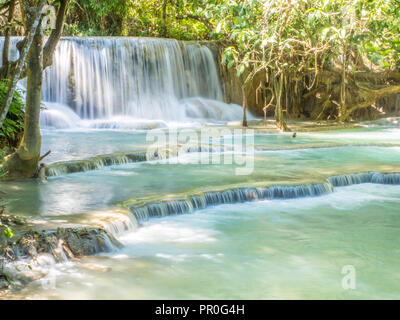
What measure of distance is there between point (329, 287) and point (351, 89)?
1501 cm

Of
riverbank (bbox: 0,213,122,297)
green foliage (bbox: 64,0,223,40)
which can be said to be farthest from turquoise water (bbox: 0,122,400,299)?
green foliage (bbox: 64,0,223,40)

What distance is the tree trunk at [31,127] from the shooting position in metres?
6.56

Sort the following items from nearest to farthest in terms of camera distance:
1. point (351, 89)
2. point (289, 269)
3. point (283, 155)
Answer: point (289, 269), point (283, 155), point (351, 89)

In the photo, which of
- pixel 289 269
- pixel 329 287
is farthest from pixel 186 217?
pixel 329 287

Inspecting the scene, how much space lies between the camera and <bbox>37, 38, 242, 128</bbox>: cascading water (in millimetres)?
16422

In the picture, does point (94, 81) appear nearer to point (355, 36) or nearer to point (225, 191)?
point (355, 36)

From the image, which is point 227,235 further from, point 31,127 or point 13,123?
point 13,123

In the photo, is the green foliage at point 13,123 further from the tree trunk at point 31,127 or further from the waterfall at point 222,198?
the waterfall at point 222,198

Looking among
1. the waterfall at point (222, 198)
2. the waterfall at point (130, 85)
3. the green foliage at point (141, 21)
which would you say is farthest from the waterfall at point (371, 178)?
the green foliage at point (141, 21)

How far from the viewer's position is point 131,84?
1784cm

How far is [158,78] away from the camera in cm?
1841

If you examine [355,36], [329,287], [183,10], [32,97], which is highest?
[183,10]

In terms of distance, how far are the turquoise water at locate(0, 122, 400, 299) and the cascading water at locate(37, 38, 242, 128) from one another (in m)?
7.43

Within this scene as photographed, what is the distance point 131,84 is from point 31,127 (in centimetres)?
1122
